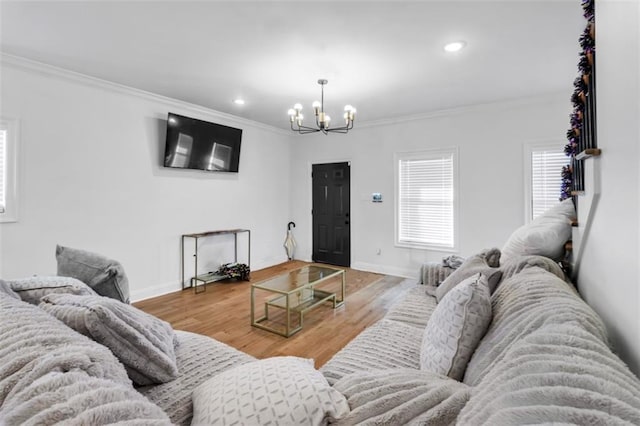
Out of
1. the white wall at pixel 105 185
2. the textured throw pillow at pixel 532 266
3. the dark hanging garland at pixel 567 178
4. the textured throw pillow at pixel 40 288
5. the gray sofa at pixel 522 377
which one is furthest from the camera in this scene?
the white wall at pixel 105 185

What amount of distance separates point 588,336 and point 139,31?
3.22m

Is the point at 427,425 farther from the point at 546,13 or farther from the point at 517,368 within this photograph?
the point at 546,13

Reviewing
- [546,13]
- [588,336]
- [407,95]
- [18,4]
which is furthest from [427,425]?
[407,95]

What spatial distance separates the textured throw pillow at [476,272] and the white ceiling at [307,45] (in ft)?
5.93

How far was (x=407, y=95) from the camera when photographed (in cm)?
390

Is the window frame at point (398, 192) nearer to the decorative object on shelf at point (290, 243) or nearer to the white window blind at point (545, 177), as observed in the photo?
the white window blind at point (545, 177)

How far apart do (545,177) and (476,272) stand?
284 cm

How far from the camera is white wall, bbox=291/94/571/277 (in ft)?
13.2

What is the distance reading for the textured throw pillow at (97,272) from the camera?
6.15 ft

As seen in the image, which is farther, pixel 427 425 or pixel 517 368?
pixel 427 425

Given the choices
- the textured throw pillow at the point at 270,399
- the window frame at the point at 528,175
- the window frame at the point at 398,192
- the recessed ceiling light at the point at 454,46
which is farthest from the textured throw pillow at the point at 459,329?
the window frame at the point at 398,192

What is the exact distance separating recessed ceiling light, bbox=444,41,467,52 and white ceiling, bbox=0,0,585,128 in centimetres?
7

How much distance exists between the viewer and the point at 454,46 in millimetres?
2623

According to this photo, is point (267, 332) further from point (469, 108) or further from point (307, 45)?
point (469, 108)
